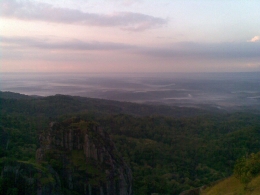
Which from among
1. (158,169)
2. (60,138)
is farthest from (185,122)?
(60,138)

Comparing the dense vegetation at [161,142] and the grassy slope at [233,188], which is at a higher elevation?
the grassy slope at [233,188]

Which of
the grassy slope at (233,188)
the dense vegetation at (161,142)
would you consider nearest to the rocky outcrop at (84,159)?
the dense vegetation at (161,142)

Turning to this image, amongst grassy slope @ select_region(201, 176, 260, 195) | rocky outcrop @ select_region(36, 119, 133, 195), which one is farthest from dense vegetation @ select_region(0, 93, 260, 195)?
grassy slope @ select_region(201, 176, 260, 195)

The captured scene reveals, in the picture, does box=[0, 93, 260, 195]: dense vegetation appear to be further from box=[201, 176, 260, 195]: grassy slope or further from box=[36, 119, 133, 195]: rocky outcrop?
box=[201, 176, 260, 195]: grassy slope

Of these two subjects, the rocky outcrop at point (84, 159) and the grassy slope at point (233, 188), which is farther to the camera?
the rocky outcrop at point (84, 159)

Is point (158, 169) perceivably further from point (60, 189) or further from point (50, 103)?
point (50, 103)

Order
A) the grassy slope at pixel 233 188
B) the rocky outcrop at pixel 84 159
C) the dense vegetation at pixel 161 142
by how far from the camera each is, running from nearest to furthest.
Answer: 1. the grassy slope at pixel 233 188
2. the rocky outcrop at pixel 84 159
3. the dense vegetation at pixel 161 142

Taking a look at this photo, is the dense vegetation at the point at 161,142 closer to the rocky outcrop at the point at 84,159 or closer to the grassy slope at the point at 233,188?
the rocky outcrop at the point at 84,159
